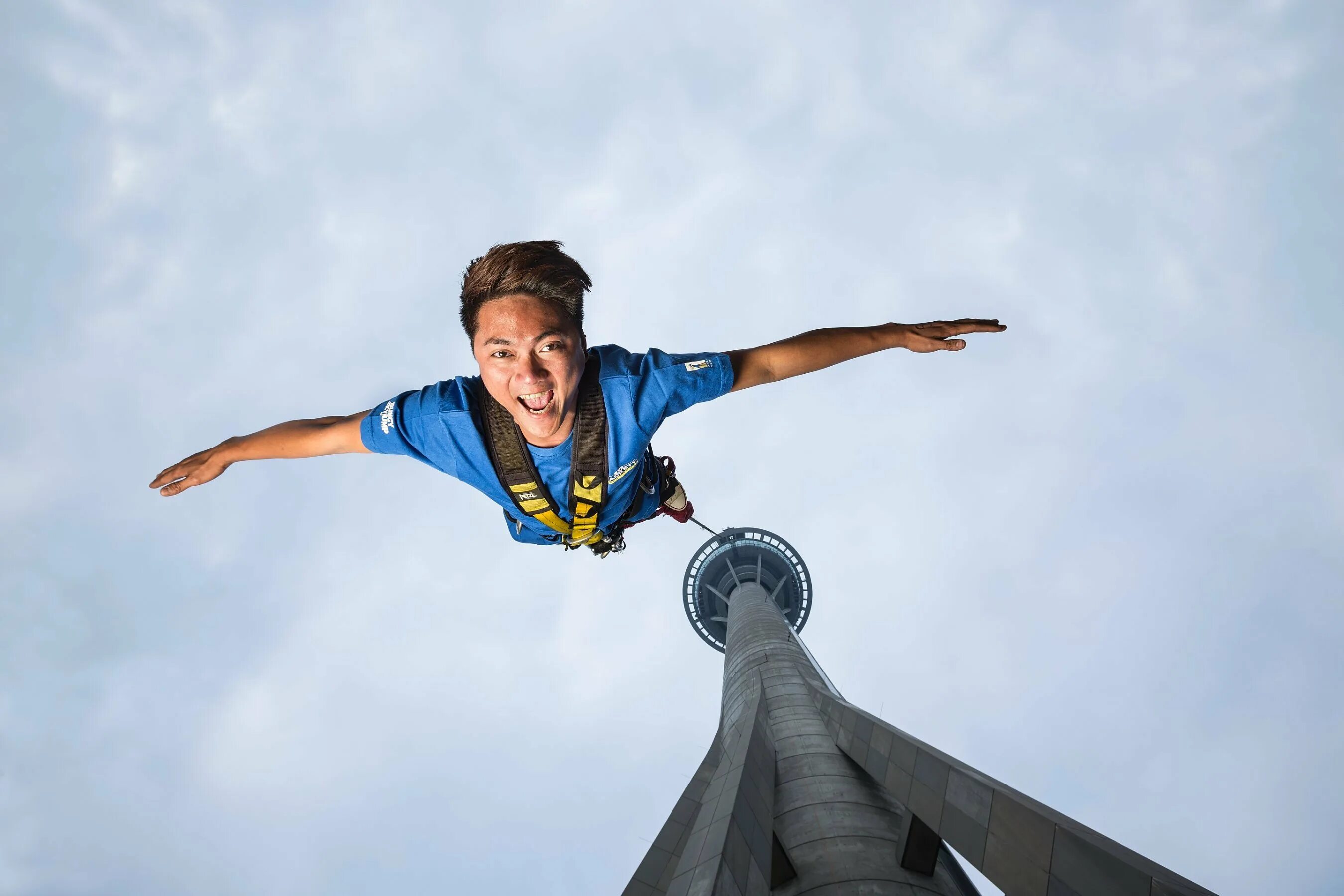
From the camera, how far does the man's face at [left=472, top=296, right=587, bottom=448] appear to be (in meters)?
5.97

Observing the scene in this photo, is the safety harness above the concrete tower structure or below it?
above

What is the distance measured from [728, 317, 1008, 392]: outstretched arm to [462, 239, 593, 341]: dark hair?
1.72m

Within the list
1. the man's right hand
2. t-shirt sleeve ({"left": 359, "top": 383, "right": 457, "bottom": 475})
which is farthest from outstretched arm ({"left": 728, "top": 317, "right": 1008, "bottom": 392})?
the man's right hand

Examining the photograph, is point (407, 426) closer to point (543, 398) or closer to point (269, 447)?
point (269, 447)

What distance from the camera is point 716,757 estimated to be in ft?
61.0

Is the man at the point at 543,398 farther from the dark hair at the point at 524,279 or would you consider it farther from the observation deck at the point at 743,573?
the observation deck at the point at 743,573

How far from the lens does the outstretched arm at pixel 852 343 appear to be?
20.5 feet

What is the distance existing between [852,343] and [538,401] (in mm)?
3128

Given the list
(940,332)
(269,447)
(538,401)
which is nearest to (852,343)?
(940,332)

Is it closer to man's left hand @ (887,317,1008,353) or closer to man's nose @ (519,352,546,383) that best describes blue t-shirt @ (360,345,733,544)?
man's nose @ (519,352,546,383)

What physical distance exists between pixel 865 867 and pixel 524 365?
1314 cm

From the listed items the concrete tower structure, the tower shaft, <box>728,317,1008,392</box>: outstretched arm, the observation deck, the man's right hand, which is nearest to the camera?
<box>728,317,1008,392</box>: outstretched arm

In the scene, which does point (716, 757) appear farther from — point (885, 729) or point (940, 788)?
point (940, 788)

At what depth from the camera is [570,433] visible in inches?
264
